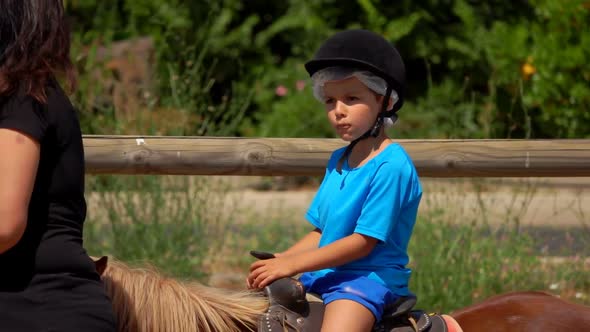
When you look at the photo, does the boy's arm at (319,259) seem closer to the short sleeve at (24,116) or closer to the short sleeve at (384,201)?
the short sleeve at (384,201)

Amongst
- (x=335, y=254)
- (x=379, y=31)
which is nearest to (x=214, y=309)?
(x=335, y=254)

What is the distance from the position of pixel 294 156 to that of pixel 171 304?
1.96 metres

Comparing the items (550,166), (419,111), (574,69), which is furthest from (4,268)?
(419,111)

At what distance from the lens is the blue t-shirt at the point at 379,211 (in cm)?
266

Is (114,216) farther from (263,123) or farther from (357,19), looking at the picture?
(357,19)

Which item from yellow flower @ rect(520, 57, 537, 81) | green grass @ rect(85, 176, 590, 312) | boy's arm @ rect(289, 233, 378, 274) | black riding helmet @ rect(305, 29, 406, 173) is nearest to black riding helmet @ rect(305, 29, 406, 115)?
black riding helmet @ rect(305, 29, 406, 173)

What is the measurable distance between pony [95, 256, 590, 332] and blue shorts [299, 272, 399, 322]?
0.58 ft

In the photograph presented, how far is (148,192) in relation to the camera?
19.7 ft

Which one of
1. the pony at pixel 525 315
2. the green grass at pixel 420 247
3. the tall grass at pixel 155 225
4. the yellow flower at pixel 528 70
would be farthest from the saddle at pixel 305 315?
the yellow flower at pixel 528 70

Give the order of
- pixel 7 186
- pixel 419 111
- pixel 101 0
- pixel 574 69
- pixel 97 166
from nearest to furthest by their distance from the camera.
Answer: pixel 7 186, pixel 97 166, pixel 574 69, pixel 419 111, pixel 101 0

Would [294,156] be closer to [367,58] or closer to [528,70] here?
[367,58]

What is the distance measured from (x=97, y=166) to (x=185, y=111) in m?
1.77

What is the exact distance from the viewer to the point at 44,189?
208 cm

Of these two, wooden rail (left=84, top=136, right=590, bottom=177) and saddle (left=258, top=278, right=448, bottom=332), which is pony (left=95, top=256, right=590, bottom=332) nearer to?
saddle (left=258, top=278, right=448, bottom=332)
